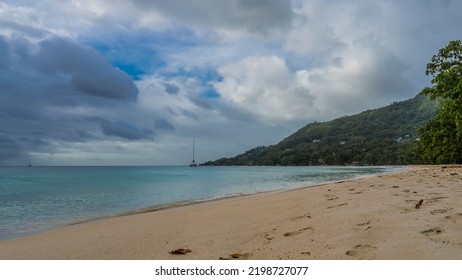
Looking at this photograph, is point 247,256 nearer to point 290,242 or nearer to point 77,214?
point 290,242

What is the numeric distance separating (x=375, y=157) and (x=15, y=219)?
143 meters

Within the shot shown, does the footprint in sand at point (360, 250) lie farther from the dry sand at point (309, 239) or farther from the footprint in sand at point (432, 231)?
the footprint in sand at point (432, 231)

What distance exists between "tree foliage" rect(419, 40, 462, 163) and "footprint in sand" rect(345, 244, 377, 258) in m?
27.8

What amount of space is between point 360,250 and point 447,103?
30.1m

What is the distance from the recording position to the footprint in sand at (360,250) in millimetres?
3552

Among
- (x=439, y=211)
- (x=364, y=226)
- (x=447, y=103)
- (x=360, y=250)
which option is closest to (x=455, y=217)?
(x=439, y=211)

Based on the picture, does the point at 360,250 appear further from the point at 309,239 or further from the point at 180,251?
the point at 180,251

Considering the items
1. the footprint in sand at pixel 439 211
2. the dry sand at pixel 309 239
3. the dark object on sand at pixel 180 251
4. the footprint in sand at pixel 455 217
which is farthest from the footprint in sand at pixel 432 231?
the dark object on sand at pixel 180 251

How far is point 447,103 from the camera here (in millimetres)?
28031

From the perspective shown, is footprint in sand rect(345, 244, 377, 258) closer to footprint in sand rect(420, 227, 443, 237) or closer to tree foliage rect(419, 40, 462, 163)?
footprint in sand rect(420, 227, 443, 237)

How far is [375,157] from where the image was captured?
13688 centimetres

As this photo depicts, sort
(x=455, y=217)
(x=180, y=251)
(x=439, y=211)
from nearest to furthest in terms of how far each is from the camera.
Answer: (x=180, y=251)
(x=455, y=217)
(x=439, y=211)

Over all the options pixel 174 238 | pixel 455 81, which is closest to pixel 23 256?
pixel 174 238

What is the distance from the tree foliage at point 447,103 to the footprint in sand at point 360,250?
91.3ft
